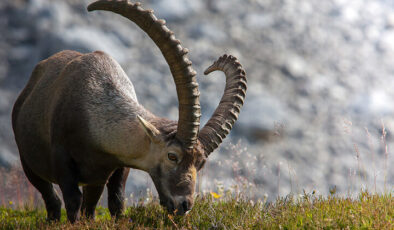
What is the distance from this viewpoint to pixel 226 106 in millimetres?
6020

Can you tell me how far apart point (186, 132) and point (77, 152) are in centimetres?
176

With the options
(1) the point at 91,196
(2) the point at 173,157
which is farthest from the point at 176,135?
(1) the point at 91,196

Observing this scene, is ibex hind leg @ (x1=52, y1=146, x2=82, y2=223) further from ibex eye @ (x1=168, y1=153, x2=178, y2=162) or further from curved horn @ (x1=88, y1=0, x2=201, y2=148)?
curved horn @ (x1=88, y1=0, x2=201, y2=148)

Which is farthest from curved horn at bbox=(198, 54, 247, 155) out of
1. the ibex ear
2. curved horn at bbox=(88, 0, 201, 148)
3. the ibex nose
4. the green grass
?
the green grass

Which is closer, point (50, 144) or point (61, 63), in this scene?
point (50, 144)

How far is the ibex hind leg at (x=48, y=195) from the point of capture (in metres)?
7.41

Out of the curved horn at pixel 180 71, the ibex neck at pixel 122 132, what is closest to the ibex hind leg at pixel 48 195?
the ibex neck at pixel 122 132

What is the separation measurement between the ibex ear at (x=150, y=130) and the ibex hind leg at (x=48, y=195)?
3046 mm

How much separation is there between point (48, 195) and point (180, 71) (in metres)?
3.88

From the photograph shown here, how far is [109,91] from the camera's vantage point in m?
6.27

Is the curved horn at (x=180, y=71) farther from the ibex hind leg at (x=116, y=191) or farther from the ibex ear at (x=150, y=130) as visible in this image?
the ibex hind leg at (x=116, y=191)

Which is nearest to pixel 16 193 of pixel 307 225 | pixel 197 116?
pixel 197 116

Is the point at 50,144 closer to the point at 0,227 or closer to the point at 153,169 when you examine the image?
the point at 0,227

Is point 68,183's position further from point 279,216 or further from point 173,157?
point 279,216
